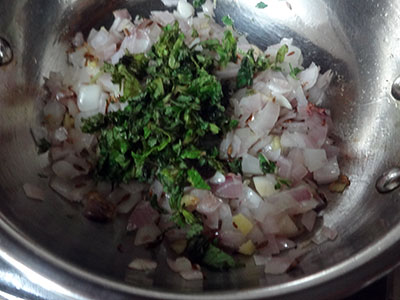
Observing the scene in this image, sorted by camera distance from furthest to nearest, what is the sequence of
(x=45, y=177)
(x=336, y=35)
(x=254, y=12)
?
1. (x=254, y=12)
2. (x=336, y=35)
3. (x=45, y=177)

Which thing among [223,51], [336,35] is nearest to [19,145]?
[223,51]

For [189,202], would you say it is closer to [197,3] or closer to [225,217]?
[225,217]

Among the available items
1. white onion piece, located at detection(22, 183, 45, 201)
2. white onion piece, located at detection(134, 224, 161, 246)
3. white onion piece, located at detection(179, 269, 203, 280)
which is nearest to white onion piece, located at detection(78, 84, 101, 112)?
white onion piece, located at detection(22, 183, 45, 201)

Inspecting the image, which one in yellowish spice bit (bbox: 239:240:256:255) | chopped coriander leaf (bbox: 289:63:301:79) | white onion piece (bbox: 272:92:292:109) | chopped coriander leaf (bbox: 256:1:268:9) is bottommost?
yellowish spice bit (bbox: 239:240:256:255)

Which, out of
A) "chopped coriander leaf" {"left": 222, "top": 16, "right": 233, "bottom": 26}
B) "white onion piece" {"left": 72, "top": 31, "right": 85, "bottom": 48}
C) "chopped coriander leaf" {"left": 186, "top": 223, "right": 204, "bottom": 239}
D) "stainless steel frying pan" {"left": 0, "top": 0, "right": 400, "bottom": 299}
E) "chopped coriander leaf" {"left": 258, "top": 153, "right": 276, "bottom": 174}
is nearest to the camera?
"stainless steel frying pan" {"left": 0, "top": 0, "right": 400, "bottom": 299}

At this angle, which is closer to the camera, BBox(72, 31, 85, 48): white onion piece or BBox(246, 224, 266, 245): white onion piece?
BBox(246, 224, 266, 245): white onion piece

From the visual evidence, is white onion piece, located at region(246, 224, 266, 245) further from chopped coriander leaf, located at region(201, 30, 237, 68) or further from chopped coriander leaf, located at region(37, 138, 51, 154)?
chopped coriander leaf, located at region(37, 138, 51, 154)

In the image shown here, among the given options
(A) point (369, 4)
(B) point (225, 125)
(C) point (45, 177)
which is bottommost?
(C) point (45, 177)

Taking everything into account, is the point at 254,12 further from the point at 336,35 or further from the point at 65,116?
the point at 65,116

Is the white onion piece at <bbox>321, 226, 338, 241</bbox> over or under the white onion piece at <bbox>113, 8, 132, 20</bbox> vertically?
under
